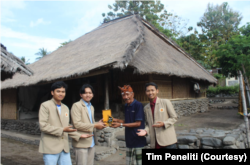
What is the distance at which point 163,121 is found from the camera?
8.34 ft

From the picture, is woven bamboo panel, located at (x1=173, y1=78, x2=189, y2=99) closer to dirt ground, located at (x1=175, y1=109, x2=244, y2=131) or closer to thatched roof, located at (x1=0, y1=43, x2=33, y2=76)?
dirt ground, located at (x1=175, y1=109, x2=244, y2=131)

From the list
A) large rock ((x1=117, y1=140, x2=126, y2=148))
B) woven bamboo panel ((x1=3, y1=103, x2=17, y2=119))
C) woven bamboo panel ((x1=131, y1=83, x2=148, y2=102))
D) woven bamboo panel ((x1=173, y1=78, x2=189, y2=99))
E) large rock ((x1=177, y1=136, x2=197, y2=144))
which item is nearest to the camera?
large rock ((x1=177, y1=136, x2=197, y2=144))

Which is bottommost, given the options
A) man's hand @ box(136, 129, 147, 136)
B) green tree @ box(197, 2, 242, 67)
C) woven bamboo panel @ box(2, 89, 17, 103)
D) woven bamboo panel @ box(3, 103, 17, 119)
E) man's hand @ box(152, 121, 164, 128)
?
woven bamboo panel @ box(3, 103, 17, 119)

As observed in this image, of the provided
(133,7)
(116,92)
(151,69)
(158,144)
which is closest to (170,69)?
(151,69)

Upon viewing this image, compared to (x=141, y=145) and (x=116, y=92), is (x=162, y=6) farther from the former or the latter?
(x=141, y=145)

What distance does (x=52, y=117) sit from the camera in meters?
2.39

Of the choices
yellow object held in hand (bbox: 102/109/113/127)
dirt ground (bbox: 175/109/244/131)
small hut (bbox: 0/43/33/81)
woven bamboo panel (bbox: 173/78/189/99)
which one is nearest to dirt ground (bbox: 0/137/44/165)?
small hut (bbox: 0/43/33/81)

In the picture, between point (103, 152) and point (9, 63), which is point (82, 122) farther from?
point (103, 152)

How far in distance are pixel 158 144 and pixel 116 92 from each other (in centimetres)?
577

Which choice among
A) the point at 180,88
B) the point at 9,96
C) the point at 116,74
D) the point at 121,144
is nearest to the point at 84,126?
the point at 121,144

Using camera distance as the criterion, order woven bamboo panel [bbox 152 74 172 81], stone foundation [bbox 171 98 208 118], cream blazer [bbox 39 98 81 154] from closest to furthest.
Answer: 1. cream blazer [bbox 39 98 81 154]
2. woven bamboo panel [bbox 152 74 172 81]
3. stone foundation [bbox 171 98 208 118]

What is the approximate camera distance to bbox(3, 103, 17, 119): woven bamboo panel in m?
9.28

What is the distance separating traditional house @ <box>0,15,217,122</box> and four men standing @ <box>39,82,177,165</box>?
107 inches

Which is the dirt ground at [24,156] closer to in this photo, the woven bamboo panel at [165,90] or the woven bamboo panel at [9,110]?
the woven bamboo panel at [9,110]
